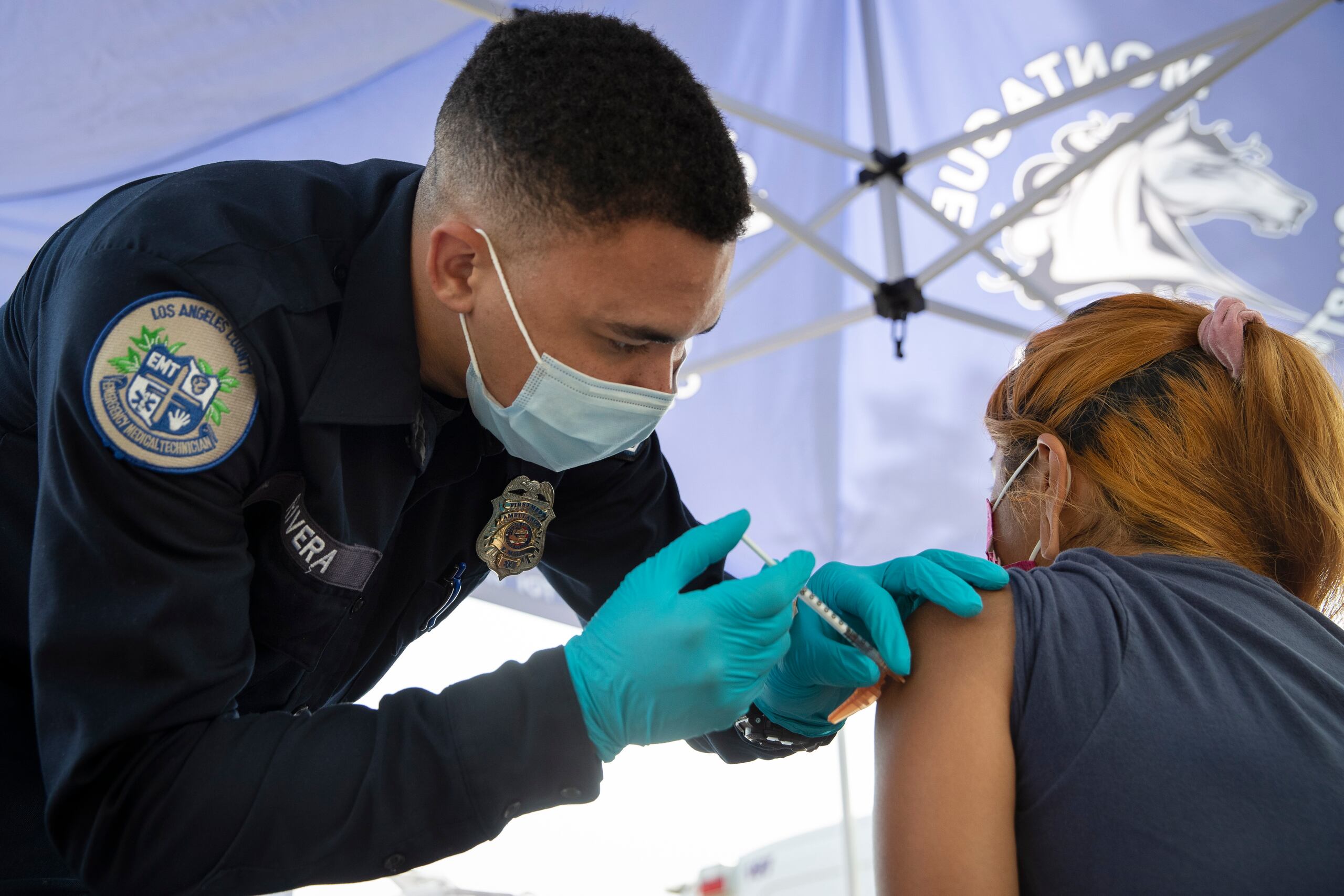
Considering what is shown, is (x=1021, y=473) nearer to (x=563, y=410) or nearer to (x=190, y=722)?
(x=563, y=410)

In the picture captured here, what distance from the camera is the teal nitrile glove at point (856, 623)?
150 cm

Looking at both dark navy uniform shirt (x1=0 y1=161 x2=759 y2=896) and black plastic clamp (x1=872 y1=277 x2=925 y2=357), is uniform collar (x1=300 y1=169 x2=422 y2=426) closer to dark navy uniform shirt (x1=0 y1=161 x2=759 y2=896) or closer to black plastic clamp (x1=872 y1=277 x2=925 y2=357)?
dark navy uniform shirt (x1=0 y1=161 x2=759 y2=896)

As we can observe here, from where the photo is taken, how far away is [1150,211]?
3.96m

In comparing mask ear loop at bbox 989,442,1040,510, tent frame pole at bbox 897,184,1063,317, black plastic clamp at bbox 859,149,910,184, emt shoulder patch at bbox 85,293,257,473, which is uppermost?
black plastic clamp at bbox 859,149,910,184

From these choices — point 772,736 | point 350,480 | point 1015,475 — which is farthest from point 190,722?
point 1015,475

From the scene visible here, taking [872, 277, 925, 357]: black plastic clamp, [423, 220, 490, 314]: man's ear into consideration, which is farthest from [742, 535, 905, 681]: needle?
[872, 277, 925, 357]: black plastic clamp

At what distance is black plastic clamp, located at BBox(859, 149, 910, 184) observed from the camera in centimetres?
348

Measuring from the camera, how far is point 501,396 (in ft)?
5.65

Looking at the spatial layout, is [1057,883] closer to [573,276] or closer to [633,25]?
[573,276]

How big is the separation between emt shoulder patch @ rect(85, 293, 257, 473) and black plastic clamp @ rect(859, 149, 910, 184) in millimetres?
2587

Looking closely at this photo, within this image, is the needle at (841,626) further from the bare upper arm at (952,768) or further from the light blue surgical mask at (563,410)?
the light blue surgical mask at (563,410)

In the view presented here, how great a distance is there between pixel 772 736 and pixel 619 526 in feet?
1.71

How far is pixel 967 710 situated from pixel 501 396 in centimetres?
88

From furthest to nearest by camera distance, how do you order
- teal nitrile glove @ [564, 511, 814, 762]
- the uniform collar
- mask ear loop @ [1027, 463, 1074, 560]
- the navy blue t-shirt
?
mask ear loop @ [1027, 463, 1074, 560]
the uniform collar
teal nitrile glove @ [564, 511, 814, 762]
the navy blue t-shirt
